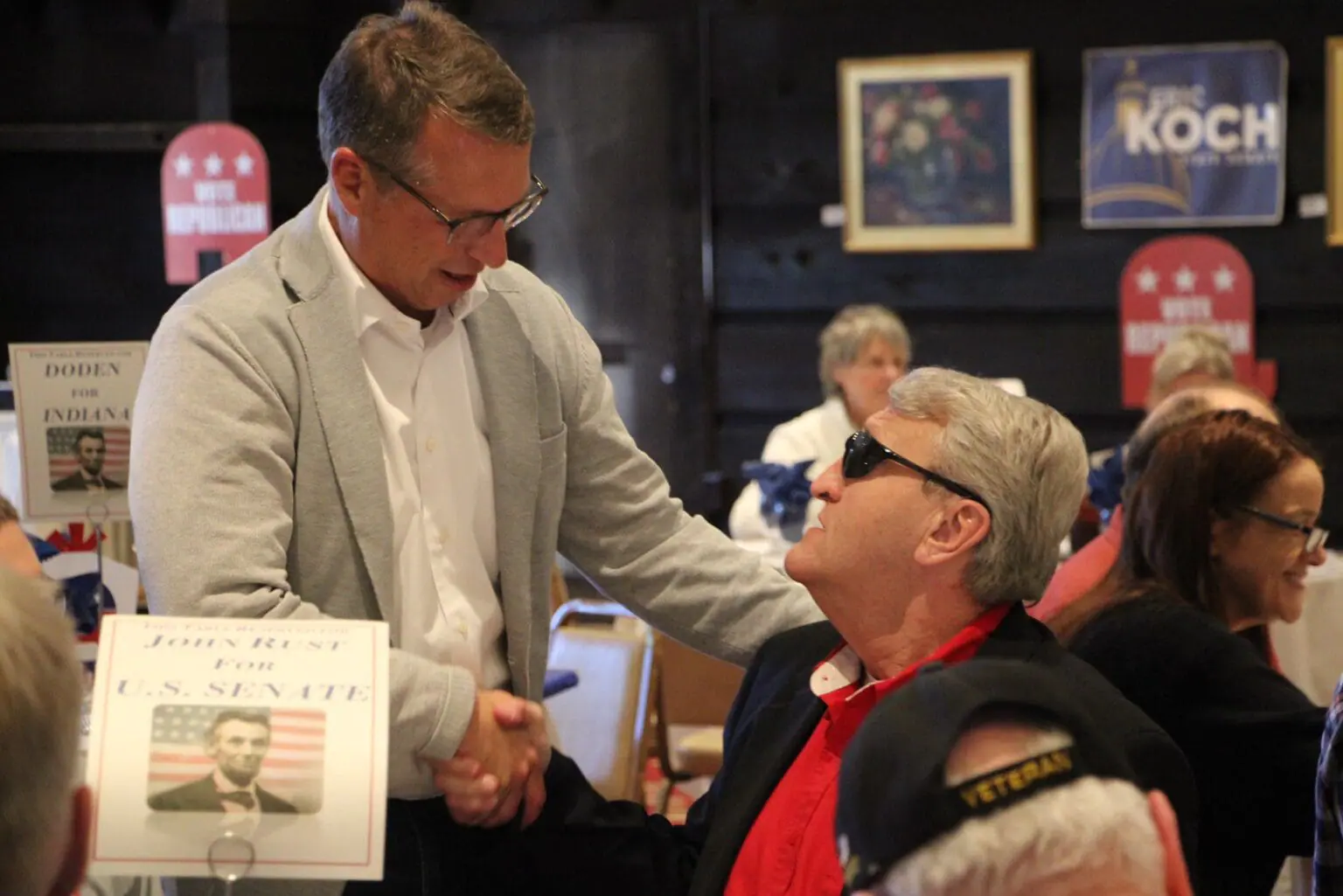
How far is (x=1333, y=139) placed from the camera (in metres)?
6.34

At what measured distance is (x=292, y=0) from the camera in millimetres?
7102

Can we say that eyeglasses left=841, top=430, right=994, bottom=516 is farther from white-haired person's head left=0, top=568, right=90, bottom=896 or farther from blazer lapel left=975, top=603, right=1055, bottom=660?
white-haired person's head left=0, top=568, right=90, bottom=896

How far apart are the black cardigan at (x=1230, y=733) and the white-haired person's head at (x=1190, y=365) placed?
307 cm

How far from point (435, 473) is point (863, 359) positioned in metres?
4.12

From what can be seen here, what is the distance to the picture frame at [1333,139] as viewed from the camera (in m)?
6.28

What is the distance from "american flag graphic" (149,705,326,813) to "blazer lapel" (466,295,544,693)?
64 centimetres

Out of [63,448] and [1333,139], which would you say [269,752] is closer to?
[63,448]

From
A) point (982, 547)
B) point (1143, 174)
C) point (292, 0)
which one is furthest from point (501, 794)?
point (292, 0)

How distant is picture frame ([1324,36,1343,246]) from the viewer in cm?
628

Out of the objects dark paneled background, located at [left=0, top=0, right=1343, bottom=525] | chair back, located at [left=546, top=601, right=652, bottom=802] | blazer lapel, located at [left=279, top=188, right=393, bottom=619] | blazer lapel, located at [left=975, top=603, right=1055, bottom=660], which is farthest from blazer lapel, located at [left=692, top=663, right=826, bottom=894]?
dark paneled background, located at [left=0, top=0, right=1343, bottom=525]

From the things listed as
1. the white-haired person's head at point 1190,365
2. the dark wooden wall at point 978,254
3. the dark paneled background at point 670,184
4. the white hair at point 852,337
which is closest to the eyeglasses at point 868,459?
the white-haired person's head at point 1190,365

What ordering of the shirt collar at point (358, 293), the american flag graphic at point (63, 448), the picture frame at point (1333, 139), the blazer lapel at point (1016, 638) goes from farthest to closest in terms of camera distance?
the picture frame at point (1333, 139), the american flag graphic at point (63, 448), the shirt collar at point (358, 293), the blazer lapel at point (1016, 638)

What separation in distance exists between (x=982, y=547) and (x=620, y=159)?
17.7 feet

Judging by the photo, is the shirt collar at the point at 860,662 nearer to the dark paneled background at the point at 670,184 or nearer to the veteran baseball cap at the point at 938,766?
the veteran baseball cap at the point at 938,766
